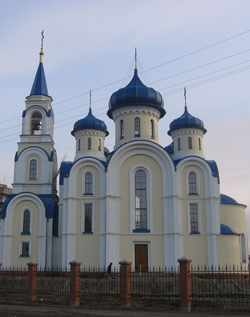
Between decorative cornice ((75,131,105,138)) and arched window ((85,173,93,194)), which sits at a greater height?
→ decorative cornice ((75,131,105,138))

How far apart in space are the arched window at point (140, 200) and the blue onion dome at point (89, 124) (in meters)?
5.84

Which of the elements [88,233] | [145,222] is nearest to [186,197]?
[145,222]

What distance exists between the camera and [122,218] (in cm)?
2398

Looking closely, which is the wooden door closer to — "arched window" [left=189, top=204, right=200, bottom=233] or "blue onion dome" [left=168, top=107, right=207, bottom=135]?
"arched window" [left=189, top=204, right=200, bottom=233]

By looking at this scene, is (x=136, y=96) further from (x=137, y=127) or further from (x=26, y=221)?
(x=26, y=221)

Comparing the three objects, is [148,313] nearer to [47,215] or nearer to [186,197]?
[186,197]

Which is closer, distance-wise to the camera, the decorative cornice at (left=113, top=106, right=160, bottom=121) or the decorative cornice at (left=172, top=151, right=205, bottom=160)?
the decorative cornice at (left=113, top=106, right=160, bottom=121)

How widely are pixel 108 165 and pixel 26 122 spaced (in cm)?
767

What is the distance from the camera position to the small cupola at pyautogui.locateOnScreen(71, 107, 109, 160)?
1122 inches

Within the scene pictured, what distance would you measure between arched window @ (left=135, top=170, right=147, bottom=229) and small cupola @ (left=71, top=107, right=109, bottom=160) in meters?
4.70

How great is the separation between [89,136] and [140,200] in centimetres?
694

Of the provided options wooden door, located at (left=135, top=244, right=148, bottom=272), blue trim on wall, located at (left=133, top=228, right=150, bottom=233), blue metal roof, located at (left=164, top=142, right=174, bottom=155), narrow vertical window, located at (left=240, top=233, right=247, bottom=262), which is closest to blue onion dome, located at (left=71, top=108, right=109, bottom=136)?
blue metal roof, located at (left=164, top=142, right=174, bottom=155)

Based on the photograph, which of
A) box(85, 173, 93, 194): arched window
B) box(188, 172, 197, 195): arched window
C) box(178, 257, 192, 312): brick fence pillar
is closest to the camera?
box(178, 257, 192, 312): brick fence pillar

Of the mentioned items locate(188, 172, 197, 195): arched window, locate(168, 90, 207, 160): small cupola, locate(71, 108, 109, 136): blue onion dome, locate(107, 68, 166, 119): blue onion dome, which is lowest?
locate(188, 172, 197, 195): arched window
